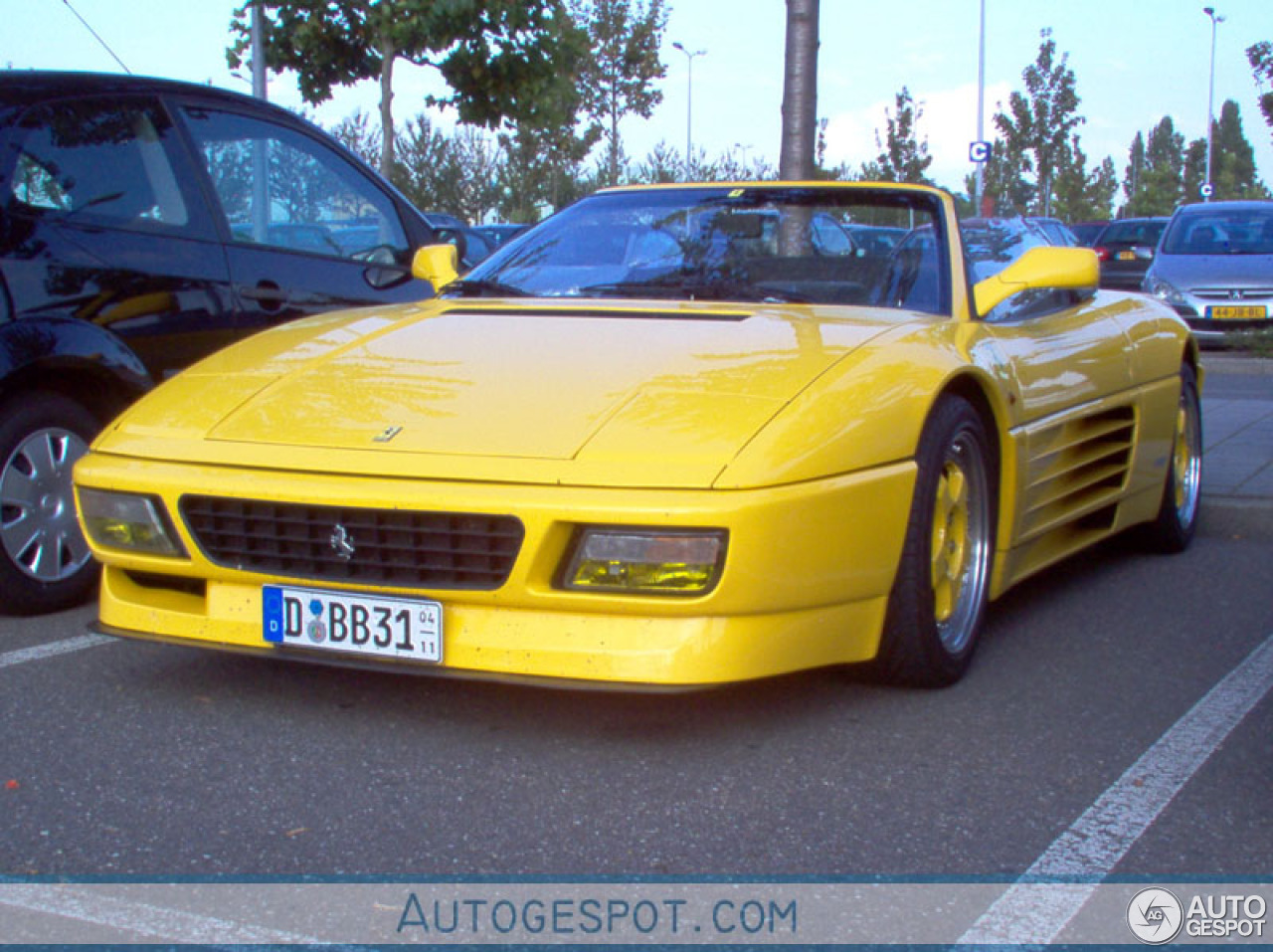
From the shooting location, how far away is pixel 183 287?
4.76 m

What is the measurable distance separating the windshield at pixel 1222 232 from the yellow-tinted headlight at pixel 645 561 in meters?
12.6

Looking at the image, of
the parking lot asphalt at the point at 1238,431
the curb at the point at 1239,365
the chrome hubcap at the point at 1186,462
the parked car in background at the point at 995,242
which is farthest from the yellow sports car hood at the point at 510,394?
the curb at the point at 1239,365

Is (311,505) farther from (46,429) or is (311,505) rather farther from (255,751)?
(46,429)

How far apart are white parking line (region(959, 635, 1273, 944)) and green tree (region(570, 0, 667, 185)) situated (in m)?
30.2

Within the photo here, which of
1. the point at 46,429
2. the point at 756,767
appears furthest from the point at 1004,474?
the point at 46,429

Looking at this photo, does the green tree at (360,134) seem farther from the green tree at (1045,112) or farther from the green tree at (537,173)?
the green tree at (1045,112)

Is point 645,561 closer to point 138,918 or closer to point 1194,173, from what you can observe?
point 138,918

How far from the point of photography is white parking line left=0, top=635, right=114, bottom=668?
12.5ft

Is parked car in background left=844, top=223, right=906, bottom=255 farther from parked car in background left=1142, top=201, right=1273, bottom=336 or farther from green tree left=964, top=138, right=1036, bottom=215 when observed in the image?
green tree left=964, top=138, right=1036, bottom=215

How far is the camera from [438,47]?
15.2 metres

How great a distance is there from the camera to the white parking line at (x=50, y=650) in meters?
3.82

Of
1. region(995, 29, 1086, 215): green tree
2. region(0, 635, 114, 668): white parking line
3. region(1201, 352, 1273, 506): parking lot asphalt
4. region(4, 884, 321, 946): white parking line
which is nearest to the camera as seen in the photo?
region(4, 884, 321, 946): white parking line

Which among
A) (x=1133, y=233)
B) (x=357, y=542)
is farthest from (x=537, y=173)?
→ (x=357, y=542)

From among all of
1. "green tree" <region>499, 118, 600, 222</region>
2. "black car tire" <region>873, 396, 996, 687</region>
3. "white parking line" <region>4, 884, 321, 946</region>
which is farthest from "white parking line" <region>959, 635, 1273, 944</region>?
"green tree" <region>499, 118, 600, 222</region>
